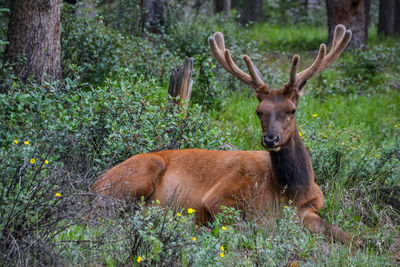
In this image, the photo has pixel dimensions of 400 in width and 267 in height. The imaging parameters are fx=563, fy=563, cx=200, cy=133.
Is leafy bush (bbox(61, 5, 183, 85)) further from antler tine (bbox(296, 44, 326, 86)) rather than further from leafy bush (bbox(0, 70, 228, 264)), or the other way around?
antler tine (bbox(296, 44, 326, 86))

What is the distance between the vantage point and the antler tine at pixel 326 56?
19.9ft

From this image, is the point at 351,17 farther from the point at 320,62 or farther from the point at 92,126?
the point at 92,126

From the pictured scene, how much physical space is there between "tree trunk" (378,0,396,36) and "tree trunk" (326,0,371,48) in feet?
10.4

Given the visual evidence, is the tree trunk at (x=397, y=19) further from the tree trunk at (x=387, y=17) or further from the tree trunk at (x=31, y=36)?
the tree trunk at (x=31, y=36)

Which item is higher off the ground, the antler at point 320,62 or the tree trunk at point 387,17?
the antler at point 320,62

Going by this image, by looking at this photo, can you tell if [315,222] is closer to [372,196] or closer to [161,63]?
[372,196]

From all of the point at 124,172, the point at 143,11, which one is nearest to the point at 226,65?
the point at 124,172

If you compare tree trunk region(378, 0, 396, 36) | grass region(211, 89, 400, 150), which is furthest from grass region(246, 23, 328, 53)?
grass region(211, 89, 400, 150)

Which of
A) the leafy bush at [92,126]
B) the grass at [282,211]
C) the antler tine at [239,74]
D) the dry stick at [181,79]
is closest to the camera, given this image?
the grass at [282,211]

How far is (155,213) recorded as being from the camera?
4402 mm

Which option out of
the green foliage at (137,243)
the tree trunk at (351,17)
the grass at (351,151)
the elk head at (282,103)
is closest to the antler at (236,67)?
the elk head at (282,103)

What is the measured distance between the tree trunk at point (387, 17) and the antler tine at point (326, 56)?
11.9 metres

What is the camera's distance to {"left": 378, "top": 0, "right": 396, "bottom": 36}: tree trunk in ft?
58.2

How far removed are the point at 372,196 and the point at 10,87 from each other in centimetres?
458
